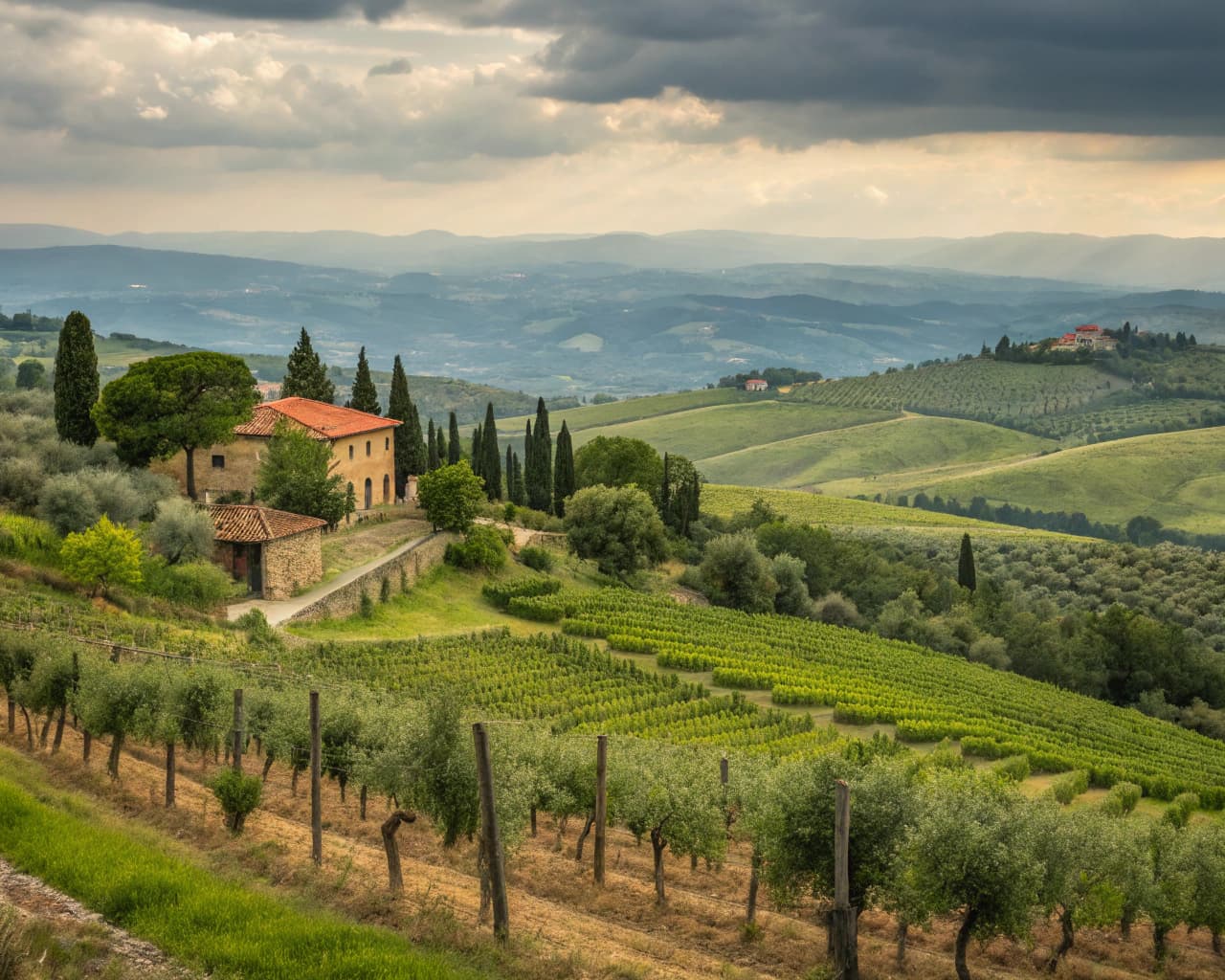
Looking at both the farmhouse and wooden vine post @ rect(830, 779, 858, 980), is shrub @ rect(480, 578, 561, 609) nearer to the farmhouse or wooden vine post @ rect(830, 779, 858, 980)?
the farmhouse

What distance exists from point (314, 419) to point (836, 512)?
7634cm

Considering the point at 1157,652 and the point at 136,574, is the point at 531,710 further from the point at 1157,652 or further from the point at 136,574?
the point at 1157,652

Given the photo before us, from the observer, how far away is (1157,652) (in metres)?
66.2

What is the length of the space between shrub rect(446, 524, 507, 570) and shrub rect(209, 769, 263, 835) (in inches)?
1443

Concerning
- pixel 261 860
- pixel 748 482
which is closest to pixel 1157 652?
pixel 261 860

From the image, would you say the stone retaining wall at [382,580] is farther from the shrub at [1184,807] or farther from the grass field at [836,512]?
the grass field at [836,512]

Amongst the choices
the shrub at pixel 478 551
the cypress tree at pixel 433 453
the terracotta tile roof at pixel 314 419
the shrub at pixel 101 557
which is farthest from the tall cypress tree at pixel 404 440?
the shrub at pixel 101 557

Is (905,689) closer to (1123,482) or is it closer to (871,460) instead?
(1123,482)

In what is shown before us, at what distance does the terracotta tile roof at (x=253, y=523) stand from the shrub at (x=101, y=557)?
6.02 meters

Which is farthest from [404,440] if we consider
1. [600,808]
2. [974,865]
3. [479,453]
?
[974,865]

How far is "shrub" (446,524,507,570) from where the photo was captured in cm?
5516

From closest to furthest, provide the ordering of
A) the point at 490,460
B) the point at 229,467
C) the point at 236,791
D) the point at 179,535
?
1. the point at 236,791
2. the point at 179,535
3. the point at 229,467
4. the point at 490,460

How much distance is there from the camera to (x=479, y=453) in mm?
82250

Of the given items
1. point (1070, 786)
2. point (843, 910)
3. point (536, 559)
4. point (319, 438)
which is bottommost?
point (1070, 786)
